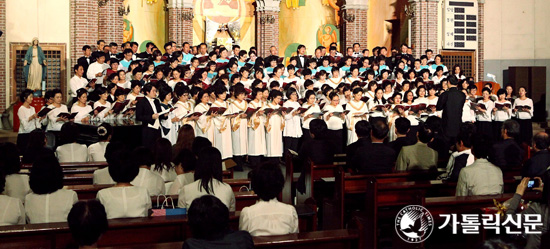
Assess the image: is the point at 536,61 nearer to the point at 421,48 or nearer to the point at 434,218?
the point at 421,48

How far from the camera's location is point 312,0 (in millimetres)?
20719

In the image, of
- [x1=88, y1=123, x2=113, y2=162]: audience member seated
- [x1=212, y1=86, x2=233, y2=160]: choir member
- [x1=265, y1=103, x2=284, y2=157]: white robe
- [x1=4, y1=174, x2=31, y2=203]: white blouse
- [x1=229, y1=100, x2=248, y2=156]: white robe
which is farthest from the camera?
[x1=265, y1=103, x2=284, y2=157]: white robe

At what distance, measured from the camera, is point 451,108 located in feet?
36.0

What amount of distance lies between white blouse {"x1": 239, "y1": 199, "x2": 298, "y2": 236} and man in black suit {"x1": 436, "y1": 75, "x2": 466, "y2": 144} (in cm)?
701

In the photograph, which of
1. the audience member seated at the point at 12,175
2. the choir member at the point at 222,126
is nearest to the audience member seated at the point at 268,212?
the audience member seated at the point at 12,175

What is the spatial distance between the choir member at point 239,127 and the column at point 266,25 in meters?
7.31

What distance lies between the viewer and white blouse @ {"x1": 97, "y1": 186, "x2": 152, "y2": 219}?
4887 mm

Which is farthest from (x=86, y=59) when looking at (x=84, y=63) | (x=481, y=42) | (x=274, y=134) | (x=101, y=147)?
(x=481, y=42)

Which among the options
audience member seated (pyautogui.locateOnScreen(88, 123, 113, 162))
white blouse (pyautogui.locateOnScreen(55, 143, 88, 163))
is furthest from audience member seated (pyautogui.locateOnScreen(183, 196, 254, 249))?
Answer: white blouse (pyautogui.locateOnScreen(55, 143, 88, 163))

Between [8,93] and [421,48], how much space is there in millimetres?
11513

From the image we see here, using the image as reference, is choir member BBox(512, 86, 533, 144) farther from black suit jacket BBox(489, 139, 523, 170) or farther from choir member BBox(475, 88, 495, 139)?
black suit jacket BBox(489, 139, 523, 170)

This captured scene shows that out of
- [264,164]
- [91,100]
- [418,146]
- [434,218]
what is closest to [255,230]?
[264,164]

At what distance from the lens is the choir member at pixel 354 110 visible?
42.8 ft

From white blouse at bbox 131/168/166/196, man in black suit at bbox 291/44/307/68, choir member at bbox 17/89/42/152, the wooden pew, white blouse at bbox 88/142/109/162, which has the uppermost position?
man in black suit at bbox 291/44/307/68
